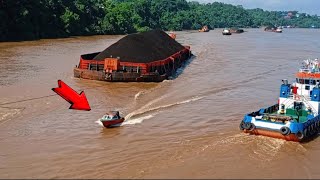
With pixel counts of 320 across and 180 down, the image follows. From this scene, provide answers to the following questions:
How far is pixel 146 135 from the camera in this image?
1686 cm

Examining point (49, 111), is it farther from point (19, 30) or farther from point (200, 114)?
point (19, 30)

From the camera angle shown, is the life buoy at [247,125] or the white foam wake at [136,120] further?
the white foam wake at [136,120]

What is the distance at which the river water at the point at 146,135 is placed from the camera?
44.1 feet

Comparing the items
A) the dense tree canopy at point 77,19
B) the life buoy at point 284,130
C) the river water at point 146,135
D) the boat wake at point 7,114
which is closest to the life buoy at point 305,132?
the river water at point 146,135

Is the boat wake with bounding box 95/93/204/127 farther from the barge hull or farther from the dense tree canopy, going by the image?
the dense tree canopy

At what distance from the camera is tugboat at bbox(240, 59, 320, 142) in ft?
53.2

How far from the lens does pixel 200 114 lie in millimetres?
20547

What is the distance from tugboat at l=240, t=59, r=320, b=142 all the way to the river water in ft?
1.32

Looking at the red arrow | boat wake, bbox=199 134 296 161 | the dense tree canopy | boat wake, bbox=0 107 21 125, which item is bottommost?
boat wake, bbox=199 134 296 161

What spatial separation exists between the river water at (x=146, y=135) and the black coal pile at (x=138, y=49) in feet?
9.00

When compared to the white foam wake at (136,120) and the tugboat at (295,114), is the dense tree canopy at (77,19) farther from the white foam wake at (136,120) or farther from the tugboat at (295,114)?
the tugboat at (295,114)

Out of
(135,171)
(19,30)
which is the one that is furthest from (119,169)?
(19,30)

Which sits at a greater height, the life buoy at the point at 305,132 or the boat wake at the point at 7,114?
the boat wake at the point at 7,114

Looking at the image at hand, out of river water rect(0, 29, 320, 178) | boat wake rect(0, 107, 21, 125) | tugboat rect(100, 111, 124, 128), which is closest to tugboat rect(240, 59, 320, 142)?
river water rect(0, 29, 320, 178)
